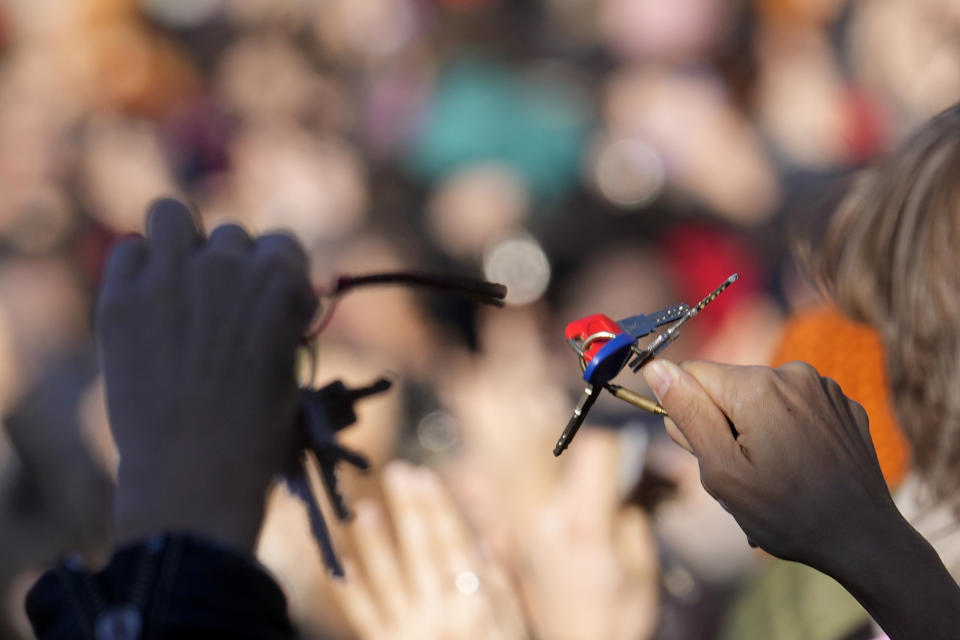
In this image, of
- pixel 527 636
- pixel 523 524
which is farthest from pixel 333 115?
pixel 527 636

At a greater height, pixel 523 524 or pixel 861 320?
pixel 861 320

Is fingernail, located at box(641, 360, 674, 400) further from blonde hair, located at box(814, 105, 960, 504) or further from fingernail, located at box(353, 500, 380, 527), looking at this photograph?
fingernail, located at box(353, 500, 380, 527)

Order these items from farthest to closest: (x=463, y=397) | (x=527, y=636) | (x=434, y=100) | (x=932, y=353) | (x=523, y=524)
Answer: (x=434, y=100), (x=463, y=397), (x=523, y=524), (x=527, y=636), (x=932, y=353)

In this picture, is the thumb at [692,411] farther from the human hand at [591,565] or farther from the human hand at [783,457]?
the human hand at [591,565]

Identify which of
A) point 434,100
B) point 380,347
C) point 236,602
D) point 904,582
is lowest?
point 380,347

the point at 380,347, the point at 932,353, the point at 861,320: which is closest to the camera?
the point at 932,353

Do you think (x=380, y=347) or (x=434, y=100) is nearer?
(x=380, y=347)

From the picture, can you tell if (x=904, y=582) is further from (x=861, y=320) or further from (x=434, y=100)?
(x=434, y=100)

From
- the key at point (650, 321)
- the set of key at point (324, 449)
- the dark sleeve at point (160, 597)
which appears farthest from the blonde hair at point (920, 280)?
the dark sleeve at point (160, 597)
